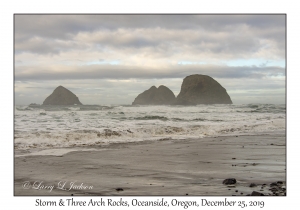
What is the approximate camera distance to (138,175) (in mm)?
5551

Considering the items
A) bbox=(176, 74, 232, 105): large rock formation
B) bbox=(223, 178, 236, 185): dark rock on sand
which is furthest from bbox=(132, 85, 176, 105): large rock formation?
bbox=(223, 178, 236, 185): dark rock on sand

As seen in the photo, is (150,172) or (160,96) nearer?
(150,172)

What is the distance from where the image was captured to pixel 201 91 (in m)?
80.3

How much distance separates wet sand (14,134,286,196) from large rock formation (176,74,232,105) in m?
68.5

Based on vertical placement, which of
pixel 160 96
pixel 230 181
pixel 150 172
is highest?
pixel 160 96

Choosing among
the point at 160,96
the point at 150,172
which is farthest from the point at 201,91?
the point at 150,172

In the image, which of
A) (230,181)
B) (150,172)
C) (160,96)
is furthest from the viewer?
(160,96)

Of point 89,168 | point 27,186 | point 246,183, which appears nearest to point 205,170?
point 246,183

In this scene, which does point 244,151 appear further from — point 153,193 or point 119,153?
point 153,193

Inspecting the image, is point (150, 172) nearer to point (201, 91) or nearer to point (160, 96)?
point (160, 96)

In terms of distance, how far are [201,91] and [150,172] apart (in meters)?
76.0

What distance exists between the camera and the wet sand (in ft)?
14.9

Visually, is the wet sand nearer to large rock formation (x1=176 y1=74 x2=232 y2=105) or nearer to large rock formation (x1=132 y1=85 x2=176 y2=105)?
large rock formation (x1=132 y1=85 x2=176 y2=105)
